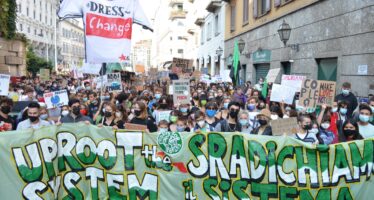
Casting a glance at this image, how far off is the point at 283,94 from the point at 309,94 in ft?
3.06

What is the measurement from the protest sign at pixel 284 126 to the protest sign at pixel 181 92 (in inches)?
136

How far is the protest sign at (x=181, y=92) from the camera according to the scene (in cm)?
874

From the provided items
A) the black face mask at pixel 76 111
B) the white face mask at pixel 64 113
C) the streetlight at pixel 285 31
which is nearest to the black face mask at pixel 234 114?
the black face mask at pixel 76 111

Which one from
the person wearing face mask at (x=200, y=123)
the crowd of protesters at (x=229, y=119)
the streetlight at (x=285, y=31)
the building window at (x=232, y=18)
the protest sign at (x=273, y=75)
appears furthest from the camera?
the building window at (x=232, y=18)

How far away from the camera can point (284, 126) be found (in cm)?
543

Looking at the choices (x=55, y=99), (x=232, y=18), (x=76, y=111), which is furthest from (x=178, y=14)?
(x=76, y=111)

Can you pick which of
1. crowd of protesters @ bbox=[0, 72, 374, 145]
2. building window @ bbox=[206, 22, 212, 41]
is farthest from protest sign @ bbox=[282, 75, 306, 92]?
building window @ bbox=[206, 22, 212, 41]

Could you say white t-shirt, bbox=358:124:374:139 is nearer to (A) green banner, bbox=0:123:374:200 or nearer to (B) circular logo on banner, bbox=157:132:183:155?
(A) green banner, bbox=0:123:374:200

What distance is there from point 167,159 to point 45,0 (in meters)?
67.8

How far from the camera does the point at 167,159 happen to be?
486 centimetres

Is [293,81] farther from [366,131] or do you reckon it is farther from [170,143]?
[170,143]

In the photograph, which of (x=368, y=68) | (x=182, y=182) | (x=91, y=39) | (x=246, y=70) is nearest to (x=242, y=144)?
(x=182, y=182)

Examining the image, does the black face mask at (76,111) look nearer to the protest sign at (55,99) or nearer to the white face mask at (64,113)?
the white face mask at (64,113)

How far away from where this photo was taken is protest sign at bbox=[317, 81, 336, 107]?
7.05m
